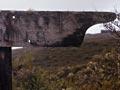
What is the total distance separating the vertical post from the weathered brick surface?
259 mm

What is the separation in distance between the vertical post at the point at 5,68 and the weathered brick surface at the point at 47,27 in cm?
26

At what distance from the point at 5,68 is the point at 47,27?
2.86 feet

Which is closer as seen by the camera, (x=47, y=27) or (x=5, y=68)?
(x=47, y=27)

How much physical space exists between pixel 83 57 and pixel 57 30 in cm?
2657

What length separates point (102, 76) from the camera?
12133mm

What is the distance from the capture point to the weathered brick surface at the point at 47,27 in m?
7.36

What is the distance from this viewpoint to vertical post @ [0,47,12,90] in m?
7.60

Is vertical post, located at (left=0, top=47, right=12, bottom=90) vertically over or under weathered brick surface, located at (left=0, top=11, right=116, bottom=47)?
under

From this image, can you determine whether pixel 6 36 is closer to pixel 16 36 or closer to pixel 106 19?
pixel 16 36

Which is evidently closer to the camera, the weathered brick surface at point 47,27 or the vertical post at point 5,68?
the weathered brick surface at point 47,27

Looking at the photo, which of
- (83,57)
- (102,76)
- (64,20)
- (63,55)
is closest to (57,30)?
(64,20)

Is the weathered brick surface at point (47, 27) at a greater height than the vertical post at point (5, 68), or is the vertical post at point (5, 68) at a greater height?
the weathered brick surface at point (47, 27)

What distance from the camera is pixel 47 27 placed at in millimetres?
7387

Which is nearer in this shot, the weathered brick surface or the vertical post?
the weathered brick surface
